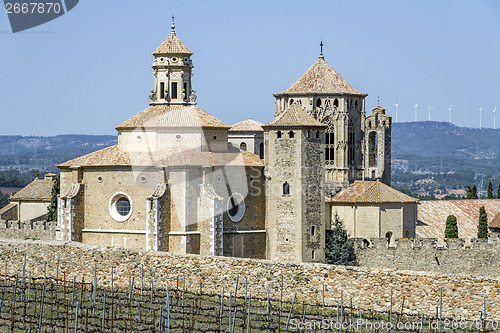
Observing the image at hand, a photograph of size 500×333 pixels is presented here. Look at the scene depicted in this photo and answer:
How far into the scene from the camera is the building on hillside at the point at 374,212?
5647cm

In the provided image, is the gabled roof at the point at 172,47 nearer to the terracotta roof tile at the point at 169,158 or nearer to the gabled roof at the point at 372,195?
the terracotta roof tile at the point at 169,158

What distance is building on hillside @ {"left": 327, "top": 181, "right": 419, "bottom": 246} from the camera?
56.5m

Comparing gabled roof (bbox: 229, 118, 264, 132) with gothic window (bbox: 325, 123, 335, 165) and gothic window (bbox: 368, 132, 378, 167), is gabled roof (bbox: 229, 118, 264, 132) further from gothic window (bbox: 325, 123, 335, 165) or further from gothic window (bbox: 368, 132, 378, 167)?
gothic window (bbox: 368, 132, 378, 167)

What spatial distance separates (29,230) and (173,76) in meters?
11.8

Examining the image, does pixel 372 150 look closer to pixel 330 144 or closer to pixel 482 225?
pixel 330 144

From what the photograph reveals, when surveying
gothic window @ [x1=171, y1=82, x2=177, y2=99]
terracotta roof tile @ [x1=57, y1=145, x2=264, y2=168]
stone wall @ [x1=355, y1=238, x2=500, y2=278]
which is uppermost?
gothic window @ [x1=171, y1=82, x2=177, y2=99]

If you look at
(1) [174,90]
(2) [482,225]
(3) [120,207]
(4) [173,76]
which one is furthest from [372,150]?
(3) [120,207]

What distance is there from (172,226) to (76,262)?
15.5 m

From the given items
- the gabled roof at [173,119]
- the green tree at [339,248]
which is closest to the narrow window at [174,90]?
the gabled roof at [173,119]

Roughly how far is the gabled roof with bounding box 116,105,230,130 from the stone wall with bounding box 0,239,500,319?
701 inches

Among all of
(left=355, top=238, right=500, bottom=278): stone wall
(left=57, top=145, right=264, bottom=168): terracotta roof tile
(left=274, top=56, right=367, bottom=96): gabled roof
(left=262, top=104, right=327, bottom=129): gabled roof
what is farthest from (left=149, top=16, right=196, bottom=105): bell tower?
(left=355, top=238, right=500, bottom=278): stone wall

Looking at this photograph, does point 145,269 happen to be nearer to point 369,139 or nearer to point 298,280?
point 298,280

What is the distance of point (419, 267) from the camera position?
54625 millimetres

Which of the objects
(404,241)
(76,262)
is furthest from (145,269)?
(404,241)
